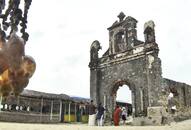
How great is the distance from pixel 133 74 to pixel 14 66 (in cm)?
1984

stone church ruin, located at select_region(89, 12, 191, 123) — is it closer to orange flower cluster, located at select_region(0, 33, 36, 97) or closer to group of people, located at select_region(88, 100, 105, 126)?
group of people, located at select_region(88, 100, 105, 126)

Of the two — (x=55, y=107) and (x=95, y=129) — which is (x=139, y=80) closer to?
(x=55, y=107)

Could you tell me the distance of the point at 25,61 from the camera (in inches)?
110

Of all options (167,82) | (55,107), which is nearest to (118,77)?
(167,82)

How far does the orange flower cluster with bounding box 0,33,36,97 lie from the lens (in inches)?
102

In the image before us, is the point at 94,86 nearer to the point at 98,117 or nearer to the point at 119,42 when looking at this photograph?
the point at 119,42

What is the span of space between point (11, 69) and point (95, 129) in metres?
9.42

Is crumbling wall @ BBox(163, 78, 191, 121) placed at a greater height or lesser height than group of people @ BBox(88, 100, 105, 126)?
greater

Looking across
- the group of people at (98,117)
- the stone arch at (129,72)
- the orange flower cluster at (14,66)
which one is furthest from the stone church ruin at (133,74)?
the orange flower cluster at (14,66)

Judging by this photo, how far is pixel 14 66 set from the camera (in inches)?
104

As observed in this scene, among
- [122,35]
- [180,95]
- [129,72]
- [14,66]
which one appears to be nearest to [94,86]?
[129,72]

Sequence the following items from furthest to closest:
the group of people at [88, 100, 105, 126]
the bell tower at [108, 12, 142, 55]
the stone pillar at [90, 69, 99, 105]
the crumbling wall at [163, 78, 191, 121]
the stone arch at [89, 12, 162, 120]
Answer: the stone pillar at [90, 69, 99, 105] → the bell tower at [108, 12, 142, 55] → the crumbling wall at [163, 78, 191, 121] → the stone arch at [89, 12, 162, 120] → the group of people at [88, 100, 105, 126]

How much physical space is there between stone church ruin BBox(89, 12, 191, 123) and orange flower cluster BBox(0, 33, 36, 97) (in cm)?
1598

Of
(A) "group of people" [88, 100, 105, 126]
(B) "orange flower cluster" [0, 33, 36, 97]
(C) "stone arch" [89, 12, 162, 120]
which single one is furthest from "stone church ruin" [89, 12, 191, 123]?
(B) "orange flower cluster" [0, 33, 36, 97]
